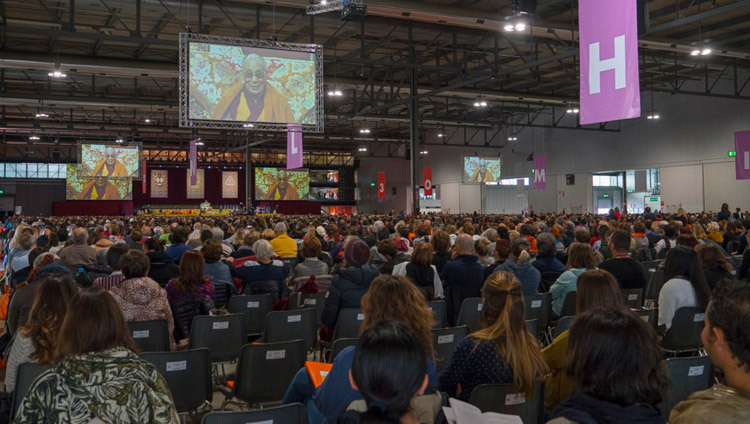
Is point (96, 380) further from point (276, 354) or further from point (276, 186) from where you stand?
point (276, 186)

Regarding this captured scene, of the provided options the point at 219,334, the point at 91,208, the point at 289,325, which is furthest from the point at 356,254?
the point at 91,208

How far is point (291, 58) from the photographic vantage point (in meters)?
10.7

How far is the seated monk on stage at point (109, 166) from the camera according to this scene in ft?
80.6

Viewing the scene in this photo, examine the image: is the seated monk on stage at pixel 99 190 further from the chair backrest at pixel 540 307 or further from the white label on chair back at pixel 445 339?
the white label on chair back at pixel 445 339

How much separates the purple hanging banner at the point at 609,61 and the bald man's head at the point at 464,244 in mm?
2307

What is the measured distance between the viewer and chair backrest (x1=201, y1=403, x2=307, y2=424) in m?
2.27

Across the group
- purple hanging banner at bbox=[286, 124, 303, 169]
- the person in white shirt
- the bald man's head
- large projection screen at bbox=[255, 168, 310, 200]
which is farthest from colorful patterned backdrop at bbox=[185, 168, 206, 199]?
the person in white shirt

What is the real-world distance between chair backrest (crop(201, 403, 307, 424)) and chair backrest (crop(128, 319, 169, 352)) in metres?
2.34

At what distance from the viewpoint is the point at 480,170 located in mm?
27344

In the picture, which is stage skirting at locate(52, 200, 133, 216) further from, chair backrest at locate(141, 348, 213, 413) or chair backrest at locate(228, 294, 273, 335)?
chair backrest at locate(141, 348, 213, 413)

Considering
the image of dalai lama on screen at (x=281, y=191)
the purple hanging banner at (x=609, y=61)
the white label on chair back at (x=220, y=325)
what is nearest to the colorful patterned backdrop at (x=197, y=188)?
the image of dalai lama on screen at (x=281, y=191)

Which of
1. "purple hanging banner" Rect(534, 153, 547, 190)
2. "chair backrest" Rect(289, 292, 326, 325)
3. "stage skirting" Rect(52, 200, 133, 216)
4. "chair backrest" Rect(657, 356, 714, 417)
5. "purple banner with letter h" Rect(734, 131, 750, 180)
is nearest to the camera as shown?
"chair backrest" Rect(657, 356, 714, 417)

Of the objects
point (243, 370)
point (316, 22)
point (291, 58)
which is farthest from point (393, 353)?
point (316, 22)

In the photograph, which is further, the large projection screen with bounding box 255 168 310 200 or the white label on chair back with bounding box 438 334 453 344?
the large projection screen with bounding box 255 168 310 200
